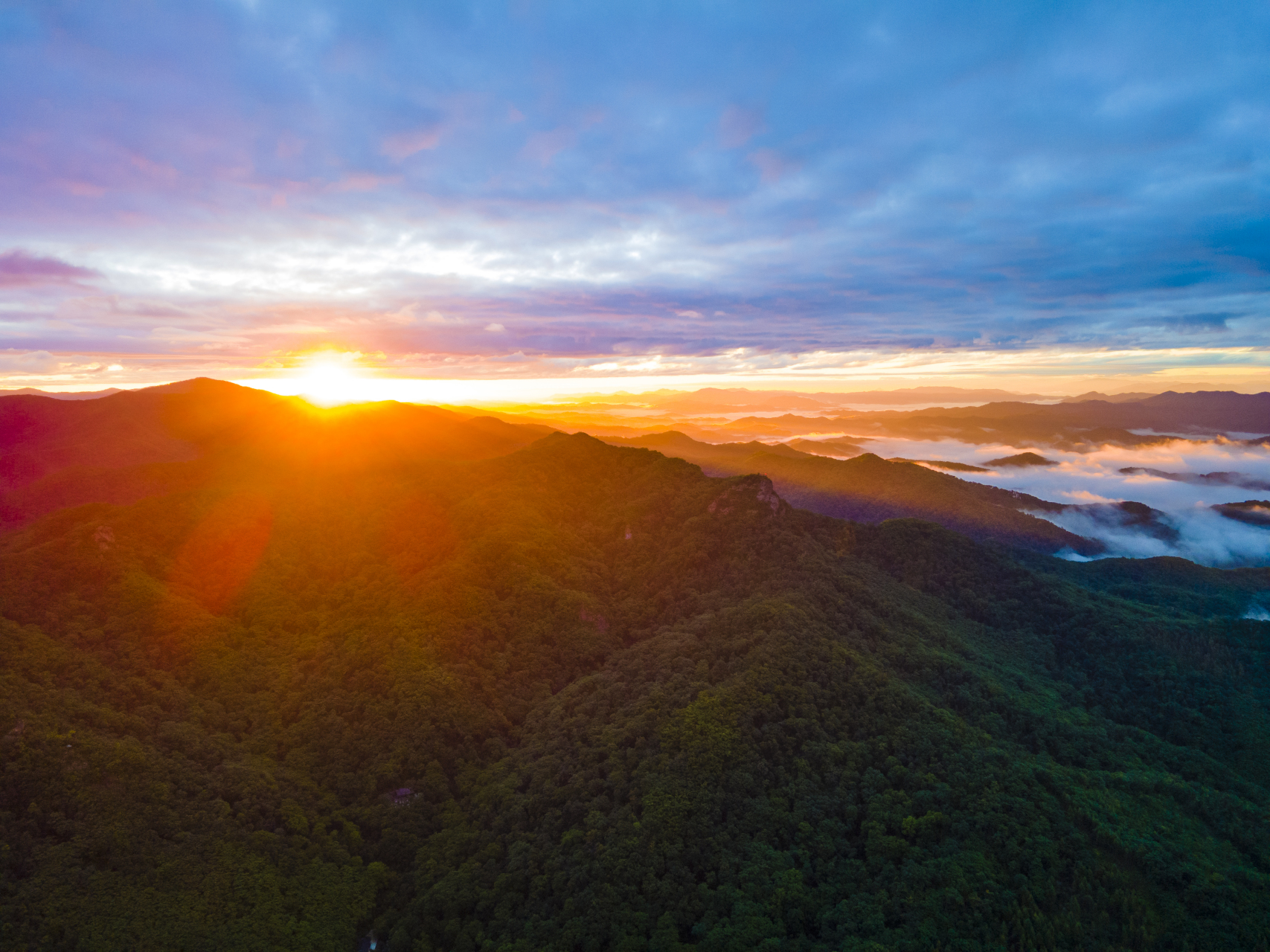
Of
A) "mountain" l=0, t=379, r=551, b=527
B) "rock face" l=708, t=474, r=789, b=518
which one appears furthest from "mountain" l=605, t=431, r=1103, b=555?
"rock face" l=708, t=474, r=789, b=518

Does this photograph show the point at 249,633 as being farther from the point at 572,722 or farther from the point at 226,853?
the point at 572,722

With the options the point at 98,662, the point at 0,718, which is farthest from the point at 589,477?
the point at 0,718

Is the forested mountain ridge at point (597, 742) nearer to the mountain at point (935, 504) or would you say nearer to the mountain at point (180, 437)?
the mountain at point (180, 437)

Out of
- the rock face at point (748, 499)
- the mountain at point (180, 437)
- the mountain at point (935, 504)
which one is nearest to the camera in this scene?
the rock face at point (748, 499)

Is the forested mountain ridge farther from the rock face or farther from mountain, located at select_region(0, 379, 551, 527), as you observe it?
mountain, located at select_region(0, 379, 551, 527)

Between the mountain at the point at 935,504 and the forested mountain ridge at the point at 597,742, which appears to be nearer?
the forested mountain ridge at the point at 597,742

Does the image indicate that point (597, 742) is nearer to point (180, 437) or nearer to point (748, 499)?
point (748, 499)

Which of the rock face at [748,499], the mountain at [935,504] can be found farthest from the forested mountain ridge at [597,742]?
the mountain at [935,504]
